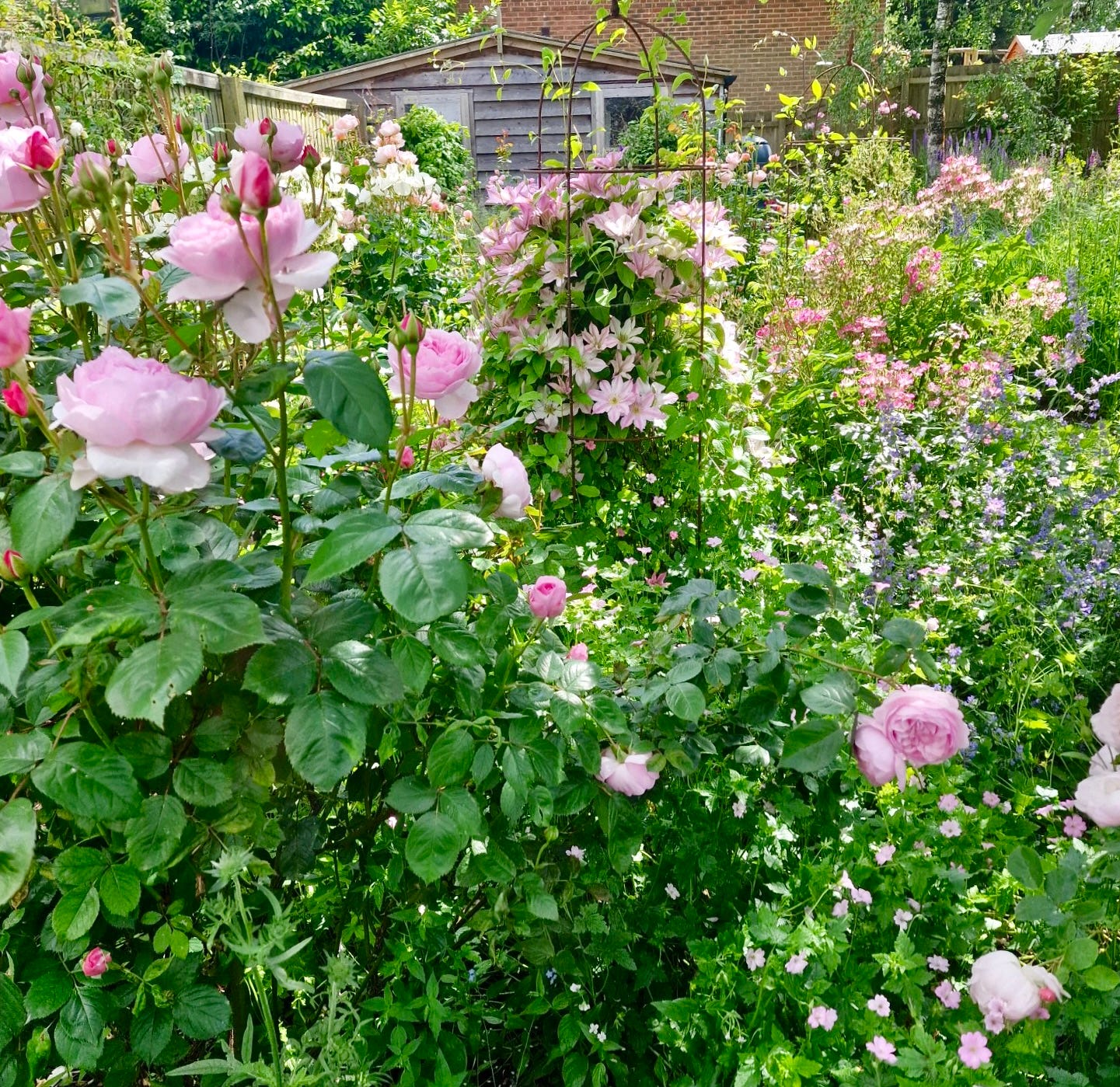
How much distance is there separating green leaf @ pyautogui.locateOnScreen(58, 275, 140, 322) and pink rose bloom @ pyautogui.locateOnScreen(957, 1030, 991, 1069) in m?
1.00

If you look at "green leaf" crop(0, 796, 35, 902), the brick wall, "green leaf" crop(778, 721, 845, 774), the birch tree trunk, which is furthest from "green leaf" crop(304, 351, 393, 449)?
the brick wall

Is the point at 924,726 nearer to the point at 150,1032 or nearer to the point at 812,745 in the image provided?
the point at 812,745

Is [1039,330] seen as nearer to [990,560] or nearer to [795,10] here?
[990,560]

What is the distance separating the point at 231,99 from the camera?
7.31m

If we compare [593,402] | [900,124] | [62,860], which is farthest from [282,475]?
[900,124]

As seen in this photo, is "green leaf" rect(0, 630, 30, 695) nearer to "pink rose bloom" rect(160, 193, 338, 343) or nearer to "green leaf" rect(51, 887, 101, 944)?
"green leaf" rect(51, 887, 101, 944)

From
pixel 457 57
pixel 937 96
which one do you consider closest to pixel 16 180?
pixel 937 96

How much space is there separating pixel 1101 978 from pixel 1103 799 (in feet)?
0.59

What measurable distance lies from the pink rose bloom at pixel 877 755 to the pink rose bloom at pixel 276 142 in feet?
2.75

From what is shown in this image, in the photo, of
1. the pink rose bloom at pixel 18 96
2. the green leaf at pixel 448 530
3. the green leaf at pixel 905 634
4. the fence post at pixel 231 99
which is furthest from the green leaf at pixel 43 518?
the fence post at pixel 231 99

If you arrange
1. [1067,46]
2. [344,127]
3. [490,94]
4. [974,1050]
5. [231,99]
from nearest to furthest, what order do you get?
[974,1050] → [344,127] → [231,99] → [1067,46] → [490,94]

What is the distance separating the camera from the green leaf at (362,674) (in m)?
0.75

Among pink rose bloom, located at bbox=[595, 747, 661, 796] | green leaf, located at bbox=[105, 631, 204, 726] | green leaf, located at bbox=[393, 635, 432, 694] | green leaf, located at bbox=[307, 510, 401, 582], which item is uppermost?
green leaf, located at bbox=[307, 510, 401, 582]

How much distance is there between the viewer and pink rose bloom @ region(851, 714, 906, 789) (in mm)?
924
